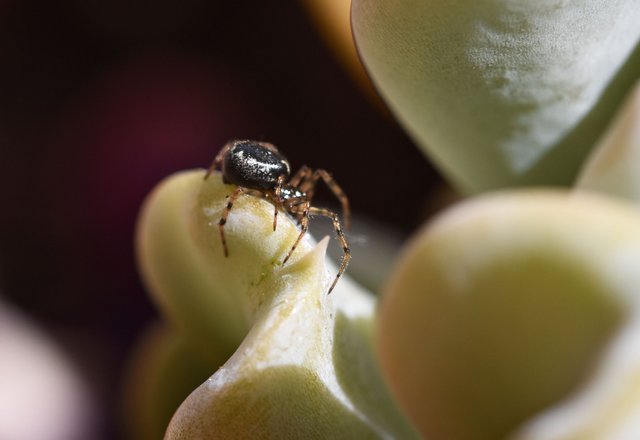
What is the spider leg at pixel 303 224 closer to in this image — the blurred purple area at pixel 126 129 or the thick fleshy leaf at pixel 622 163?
the thick fleshy leaf at pixel 622 163

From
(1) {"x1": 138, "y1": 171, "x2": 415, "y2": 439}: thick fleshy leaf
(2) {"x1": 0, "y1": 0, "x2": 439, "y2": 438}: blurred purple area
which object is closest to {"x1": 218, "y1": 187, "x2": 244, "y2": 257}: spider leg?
(1) {"x1": 138, "y1": 171, "x2": 415, "y2": 439}: thick fleshy leaf

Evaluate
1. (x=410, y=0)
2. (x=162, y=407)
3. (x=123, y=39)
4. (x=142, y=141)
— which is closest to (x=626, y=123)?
(x=410, y=0)

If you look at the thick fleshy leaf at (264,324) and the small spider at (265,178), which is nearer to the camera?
the thick fleshy leaf at (264,324)

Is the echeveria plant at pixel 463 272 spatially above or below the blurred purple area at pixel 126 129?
above

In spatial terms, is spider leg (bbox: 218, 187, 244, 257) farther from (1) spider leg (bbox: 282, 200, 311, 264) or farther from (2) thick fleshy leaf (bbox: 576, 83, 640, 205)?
(2) thick fleshy leaf (bbox: 576, 83, 640, 205)

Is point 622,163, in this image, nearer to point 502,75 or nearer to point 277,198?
point 502,75

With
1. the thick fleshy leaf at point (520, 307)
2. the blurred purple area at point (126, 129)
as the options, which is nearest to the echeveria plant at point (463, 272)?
the thick fleshy leaf at point (520, 307)

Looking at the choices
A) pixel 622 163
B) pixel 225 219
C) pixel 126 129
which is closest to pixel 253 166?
pixel 225 219
